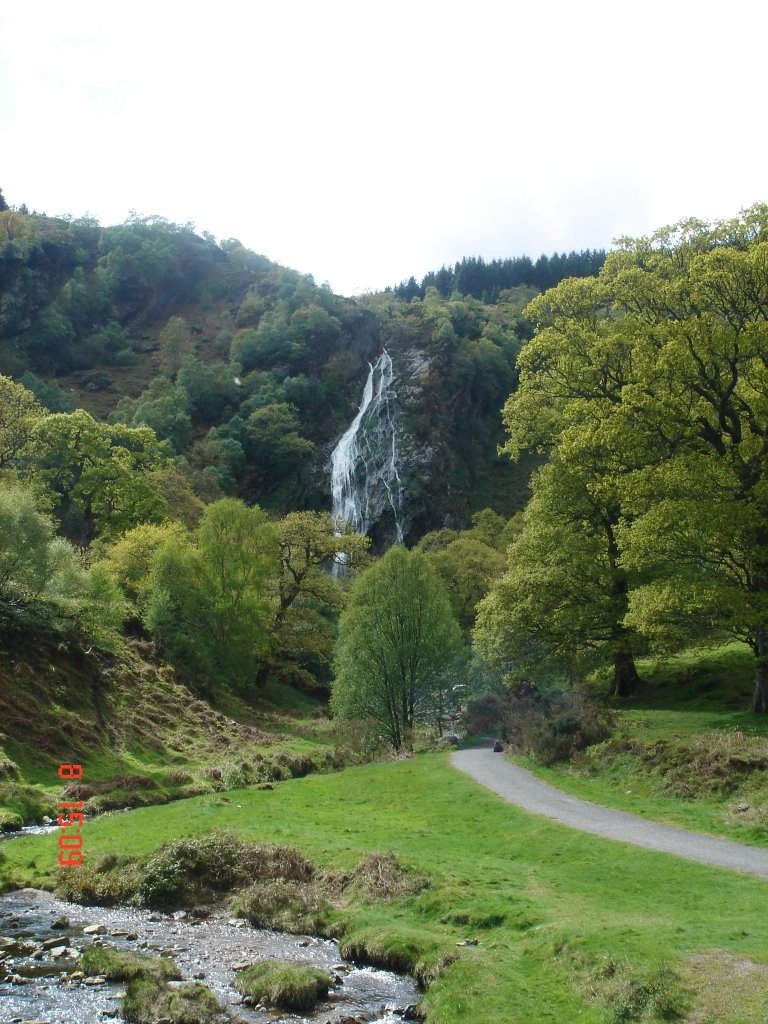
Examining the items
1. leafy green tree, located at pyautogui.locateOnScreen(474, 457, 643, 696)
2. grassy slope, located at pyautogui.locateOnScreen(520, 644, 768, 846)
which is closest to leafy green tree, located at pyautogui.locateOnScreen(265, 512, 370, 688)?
leafy green tree, located at pyautogui.locateOnScreen(474, 457, 643, 696)

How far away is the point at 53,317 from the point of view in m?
134

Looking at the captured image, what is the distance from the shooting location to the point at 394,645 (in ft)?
139

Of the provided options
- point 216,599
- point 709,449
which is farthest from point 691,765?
point 216,599

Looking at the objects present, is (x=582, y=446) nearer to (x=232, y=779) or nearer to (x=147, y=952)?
(x=232, y=779)

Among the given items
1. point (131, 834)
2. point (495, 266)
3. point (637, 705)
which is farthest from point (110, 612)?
point (495, 266)

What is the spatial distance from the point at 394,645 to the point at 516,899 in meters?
27.3

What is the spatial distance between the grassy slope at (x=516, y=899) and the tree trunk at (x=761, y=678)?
10278mm

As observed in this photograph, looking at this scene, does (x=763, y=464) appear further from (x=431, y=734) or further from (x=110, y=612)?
(x=110, y=612)

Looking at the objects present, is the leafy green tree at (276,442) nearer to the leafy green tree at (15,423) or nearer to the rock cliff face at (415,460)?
the rock cliff face at (415,460)

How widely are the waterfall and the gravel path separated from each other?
200ft

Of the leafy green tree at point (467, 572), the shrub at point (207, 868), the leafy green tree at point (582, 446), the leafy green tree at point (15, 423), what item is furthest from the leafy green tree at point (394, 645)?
the leafy green tree at point (15, 423)

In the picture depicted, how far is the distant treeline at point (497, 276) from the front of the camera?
176 m

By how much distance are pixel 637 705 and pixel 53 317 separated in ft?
421

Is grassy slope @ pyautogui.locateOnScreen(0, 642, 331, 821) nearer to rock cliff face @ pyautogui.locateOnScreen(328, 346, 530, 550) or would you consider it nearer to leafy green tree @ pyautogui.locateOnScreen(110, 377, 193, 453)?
rock cliff face @ pyautogui.locateOnScreen(328, 346, 530, 550)
